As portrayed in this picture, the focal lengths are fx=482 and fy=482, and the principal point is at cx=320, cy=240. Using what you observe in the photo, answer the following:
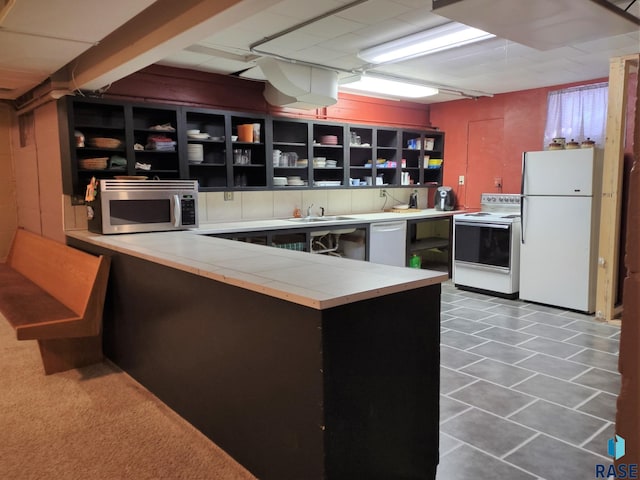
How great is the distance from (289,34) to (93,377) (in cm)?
288

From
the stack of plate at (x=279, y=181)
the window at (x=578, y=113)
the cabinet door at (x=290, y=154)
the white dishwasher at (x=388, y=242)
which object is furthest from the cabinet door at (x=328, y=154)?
the window at (x=578, y=113)

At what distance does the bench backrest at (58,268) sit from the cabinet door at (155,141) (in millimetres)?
1069

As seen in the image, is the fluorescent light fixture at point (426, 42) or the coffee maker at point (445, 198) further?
the coffee maker at point (445, 198)

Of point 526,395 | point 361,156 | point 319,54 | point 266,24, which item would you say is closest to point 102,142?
point 266,24

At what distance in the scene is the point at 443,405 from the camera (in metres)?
2.89

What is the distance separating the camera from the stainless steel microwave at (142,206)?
374cm

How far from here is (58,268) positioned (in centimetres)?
371

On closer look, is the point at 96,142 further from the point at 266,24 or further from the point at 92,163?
the point at 266,24

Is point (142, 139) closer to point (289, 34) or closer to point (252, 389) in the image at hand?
point (289, 34)

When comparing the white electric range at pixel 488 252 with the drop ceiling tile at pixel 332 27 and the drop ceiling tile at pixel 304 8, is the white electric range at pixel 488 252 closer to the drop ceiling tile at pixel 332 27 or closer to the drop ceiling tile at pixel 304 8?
the drop ceiling tile at pixel 332 27

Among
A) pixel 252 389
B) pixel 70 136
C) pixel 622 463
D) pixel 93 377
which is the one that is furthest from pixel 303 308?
pixel 70 136

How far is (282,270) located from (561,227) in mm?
3765

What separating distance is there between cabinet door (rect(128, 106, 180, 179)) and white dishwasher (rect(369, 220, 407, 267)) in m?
2.36

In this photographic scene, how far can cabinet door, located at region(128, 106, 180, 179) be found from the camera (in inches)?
177
